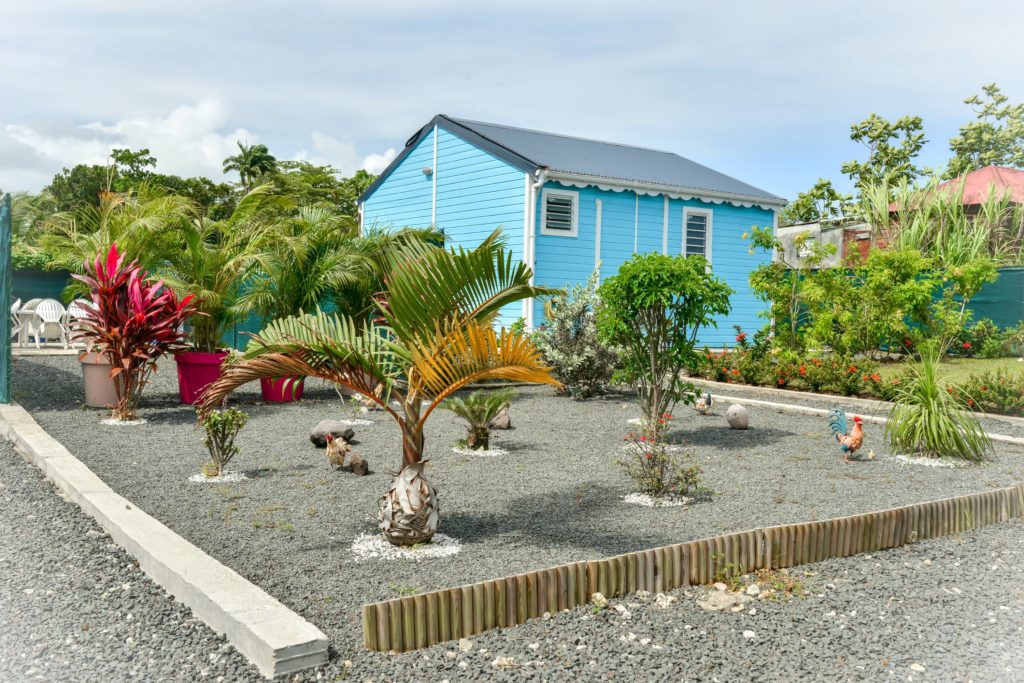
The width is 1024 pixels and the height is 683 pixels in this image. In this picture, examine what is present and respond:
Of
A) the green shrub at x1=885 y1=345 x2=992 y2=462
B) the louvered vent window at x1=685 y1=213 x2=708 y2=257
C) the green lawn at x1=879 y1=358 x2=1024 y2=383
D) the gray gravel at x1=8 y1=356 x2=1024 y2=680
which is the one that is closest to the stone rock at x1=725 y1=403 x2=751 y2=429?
the gray gravel at x1=8 y1=356 x2=1024 y2=680

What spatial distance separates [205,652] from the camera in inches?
126

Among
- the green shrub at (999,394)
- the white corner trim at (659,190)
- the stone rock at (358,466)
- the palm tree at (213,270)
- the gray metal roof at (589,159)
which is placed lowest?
the stone rock at (358,466)

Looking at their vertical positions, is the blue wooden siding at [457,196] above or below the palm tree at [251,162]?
below

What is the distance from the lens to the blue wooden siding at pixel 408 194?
16.8 metres

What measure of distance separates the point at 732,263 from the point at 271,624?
15.1 meters

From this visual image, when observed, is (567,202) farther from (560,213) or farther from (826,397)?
(826,397)

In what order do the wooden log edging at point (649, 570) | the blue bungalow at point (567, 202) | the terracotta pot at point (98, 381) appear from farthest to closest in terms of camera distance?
the blue bungalow at point (567, 202) < the terracotta pot at point (98, 381) < the wooden log edging at point (649, 570)

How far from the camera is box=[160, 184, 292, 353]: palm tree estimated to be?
997 cm

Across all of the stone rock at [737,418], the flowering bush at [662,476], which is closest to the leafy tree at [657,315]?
the stone rock at [737,418]

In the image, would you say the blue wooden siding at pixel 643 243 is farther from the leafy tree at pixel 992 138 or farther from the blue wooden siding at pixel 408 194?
the leafy tree at pixel 992 138

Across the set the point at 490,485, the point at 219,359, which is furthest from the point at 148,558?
the point at 219,359

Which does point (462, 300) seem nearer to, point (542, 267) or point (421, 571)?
point (421, 571)

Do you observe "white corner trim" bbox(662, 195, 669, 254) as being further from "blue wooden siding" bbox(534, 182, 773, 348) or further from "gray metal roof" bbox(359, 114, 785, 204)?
"gray metal roof" bbox(359, 114, 785, 204)

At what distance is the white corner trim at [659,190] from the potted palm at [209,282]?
5.55 meters
